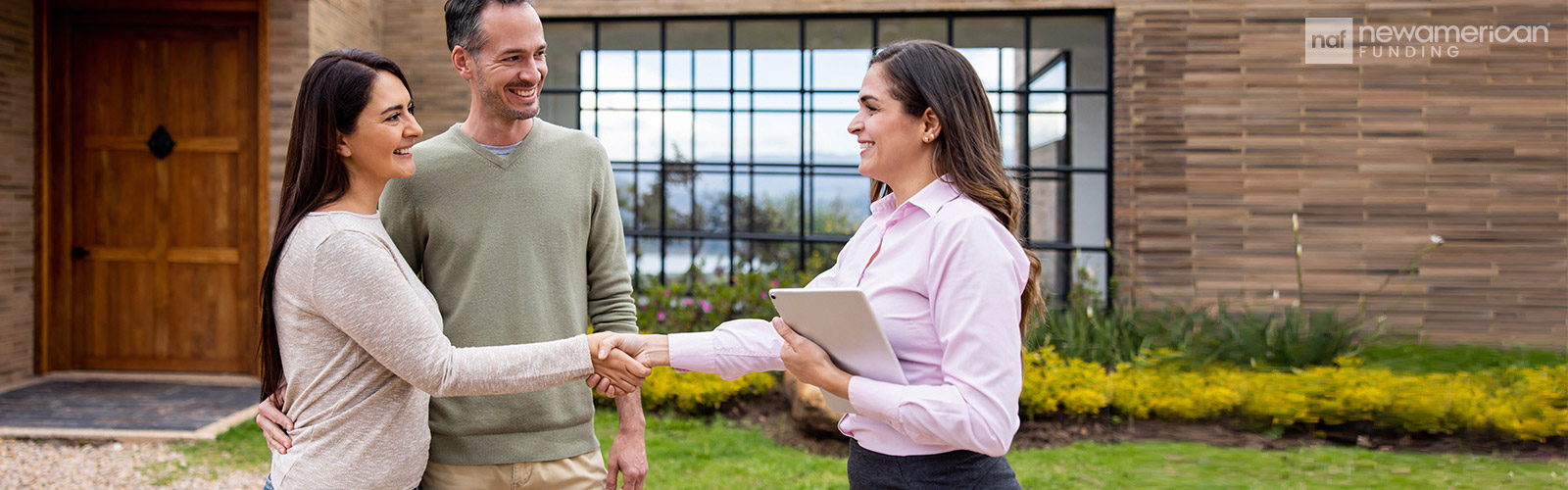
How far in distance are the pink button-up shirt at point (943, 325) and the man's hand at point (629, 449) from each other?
2.13 ft

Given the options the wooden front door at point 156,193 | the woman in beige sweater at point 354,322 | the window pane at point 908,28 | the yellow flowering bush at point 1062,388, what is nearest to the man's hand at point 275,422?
the woman in beige sweater at point 354,322

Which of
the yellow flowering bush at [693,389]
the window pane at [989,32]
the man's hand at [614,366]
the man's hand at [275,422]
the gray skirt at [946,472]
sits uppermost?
the window pane at [989,32]

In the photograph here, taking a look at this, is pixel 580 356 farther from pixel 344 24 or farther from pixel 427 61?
pixel 427 61

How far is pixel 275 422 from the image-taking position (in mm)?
1791

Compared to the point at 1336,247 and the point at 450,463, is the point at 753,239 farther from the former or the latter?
the point at 450,463

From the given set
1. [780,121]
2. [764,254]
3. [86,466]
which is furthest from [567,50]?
[86,466]

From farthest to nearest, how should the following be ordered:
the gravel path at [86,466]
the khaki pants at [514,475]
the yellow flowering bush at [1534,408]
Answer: the yellow flowering bush at [1534,408] < the gravel path at [86,466] < the khaki pants at [514,475]

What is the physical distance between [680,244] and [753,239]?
0.61 metres

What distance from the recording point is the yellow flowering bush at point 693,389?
5426mm

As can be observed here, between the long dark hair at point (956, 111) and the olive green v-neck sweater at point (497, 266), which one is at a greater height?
the long dark hair at point (956, 111)

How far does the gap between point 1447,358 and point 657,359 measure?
6.18 meters

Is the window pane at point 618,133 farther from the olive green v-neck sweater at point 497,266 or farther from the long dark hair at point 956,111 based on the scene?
the long dark hair at point 956,111

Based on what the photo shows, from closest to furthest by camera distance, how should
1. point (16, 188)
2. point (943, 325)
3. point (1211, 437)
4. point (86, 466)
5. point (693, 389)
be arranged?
point (943, 325) < point (86, 466) < point (1211, 437) < point (693, 389) < point (16, 188)

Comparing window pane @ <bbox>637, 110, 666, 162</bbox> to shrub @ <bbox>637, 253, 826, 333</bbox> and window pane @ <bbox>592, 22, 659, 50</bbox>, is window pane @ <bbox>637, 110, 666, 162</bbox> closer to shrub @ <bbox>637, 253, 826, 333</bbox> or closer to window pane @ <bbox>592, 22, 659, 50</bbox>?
window pane @ <bbox>592, 22, 659, 50</bbox>
